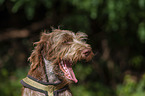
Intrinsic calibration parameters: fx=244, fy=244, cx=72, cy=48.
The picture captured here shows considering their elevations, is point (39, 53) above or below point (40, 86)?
above

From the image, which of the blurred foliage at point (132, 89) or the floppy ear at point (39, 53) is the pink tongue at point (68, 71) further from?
the blurred foliage at point (132, 89)

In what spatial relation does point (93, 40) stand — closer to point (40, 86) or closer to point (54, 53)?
point (54, 53)

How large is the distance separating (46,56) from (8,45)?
6.04 m

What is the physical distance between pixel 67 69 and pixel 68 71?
2cm

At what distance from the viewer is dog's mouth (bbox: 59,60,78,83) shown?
2262 millimetres

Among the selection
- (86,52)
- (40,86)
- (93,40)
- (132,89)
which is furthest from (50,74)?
(132,89)

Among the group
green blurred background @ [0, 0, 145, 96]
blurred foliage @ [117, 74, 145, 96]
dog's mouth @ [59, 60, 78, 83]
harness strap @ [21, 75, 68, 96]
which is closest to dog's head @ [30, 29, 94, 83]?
dog's mouth @ [59, 60, 78, 83]

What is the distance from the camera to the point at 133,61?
8047 millimetres

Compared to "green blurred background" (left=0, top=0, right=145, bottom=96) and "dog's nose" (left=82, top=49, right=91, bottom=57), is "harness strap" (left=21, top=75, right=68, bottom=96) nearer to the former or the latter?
"dog's nose" (left=82, top=49, right=91, bottom=57)

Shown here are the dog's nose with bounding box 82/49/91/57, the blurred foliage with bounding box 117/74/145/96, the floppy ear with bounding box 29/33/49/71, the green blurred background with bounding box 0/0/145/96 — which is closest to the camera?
the dog's nose with bounding box 82/49/91/57

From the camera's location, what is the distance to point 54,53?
2.39 m

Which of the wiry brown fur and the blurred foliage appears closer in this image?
the wiry brown fur

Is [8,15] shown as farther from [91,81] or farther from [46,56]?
[46,56]

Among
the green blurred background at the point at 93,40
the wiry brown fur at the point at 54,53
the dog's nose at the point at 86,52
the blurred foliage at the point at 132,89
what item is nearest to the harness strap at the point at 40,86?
the wiry brown fur at the point at 54,53
